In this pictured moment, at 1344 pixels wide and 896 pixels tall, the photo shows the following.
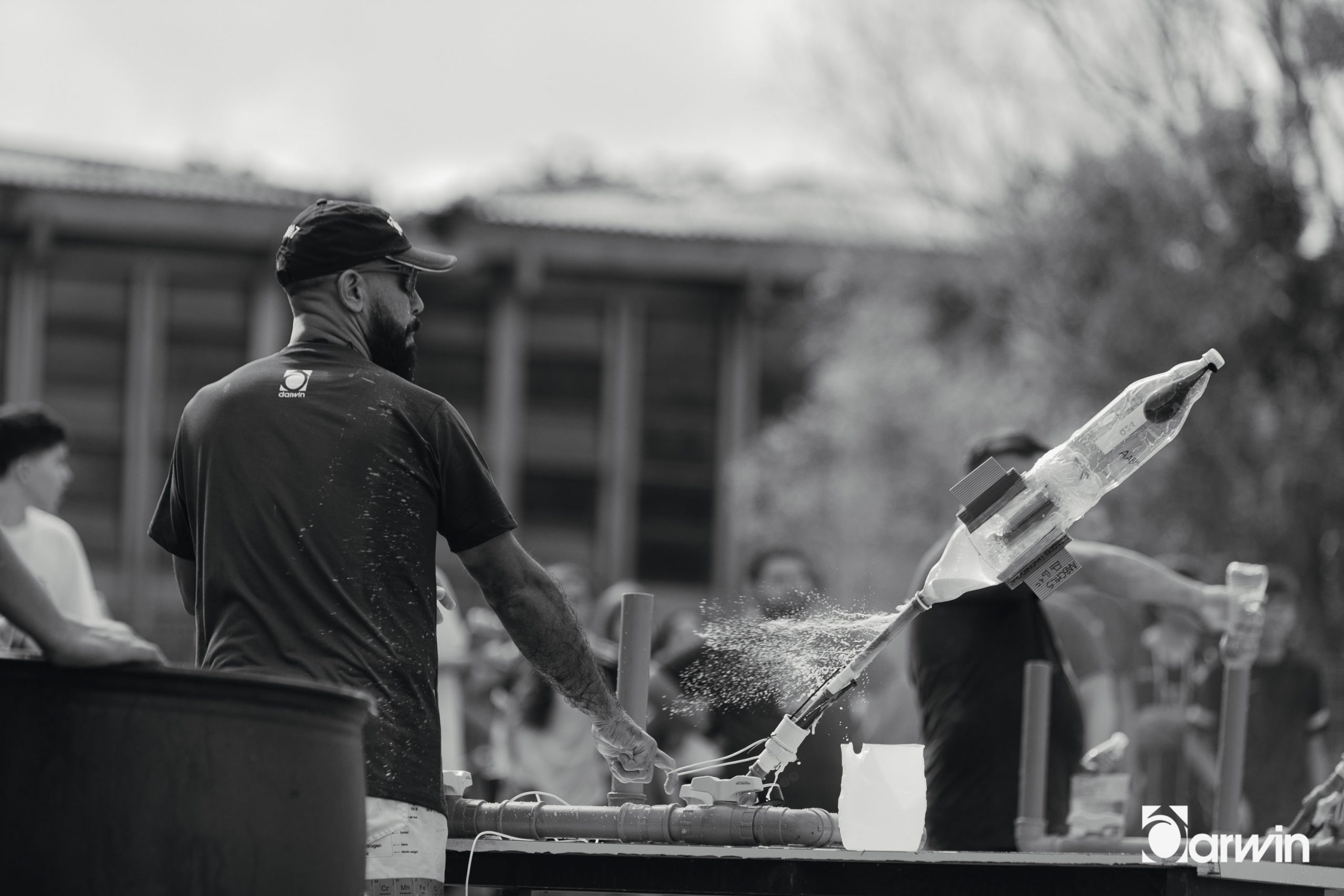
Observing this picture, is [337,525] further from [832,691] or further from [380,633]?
[832,691]

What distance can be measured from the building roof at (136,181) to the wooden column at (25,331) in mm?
904

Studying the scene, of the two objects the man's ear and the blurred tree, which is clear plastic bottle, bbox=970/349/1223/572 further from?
the blurred tree

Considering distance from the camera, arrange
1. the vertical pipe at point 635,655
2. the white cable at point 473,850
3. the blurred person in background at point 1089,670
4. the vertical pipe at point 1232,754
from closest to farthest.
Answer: the white cable at point 473,850 → the vertical pipe at point 635,655 → the vertical pipe at point 1232,754 → the blurred person in background at point 1089,670

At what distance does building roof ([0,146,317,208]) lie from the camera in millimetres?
18266

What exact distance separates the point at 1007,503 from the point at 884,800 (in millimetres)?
620

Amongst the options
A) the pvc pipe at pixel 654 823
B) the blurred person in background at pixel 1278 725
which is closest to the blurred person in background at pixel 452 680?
the blurred person in background at pixel 1278 725

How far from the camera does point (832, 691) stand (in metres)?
3.74

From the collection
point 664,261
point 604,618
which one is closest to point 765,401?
point 664,261

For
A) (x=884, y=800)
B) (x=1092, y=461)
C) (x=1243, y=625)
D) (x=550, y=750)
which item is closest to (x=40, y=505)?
(x=550, y=750)

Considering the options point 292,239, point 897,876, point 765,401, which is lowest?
point 897,876

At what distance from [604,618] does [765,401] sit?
40.5 feet

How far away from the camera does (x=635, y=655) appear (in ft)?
13.2

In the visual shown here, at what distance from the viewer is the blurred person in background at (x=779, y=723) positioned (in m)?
6.20

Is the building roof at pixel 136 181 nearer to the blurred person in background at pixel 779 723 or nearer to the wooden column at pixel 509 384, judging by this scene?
the wooden column at pixel 509 384
